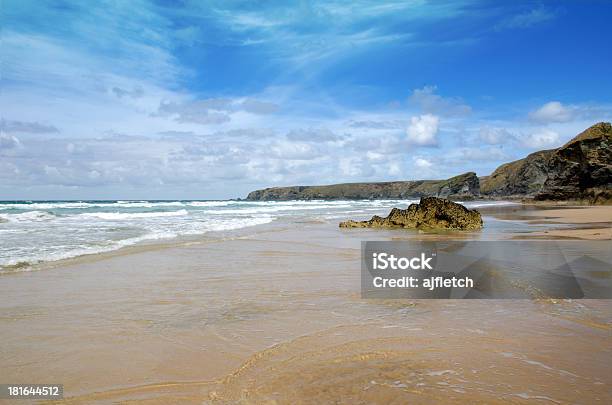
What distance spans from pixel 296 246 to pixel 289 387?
10020mm

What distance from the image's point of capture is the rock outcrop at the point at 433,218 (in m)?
19.3

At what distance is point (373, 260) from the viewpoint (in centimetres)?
Answer: 1049

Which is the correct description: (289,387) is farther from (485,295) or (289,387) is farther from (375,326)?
(485,295)

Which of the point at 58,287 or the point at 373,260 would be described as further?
the point at 373,260

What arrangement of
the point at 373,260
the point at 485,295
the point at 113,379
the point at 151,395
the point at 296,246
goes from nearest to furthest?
the point at 151,395, the point at 113,379, the point at 485,295, the point at 373,260, the point at 296,246

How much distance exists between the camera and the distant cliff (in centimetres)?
3912

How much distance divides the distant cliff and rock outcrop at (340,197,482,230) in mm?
27195

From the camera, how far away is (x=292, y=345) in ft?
14.4

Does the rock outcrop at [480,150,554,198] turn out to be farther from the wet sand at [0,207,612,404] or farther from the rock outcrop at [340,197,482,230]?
the wet sand at [0,207,612,404]

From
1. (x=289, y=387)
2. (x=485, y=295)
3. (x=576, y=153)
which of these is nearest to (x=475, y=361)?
(x=289, y=387)

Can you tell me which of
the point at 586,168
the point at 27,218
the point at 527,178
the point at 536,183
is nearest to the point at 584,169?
the point at 586,168

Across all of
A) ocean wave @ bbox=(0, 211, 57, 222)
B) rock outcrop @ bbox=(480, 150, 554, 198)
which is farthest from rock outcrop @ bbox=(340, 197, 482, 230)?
rock outcrop @ bbox=(480, 150, 554, 198)

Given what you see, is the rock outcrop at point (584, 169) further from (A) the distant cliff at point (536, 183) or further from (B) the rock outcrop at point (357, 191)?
(B) the rock outcrop at point (357, 191)

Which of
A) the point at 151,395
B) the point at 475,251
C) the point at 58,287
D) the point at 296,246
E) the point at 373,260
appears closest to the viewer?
the point at 151,395
